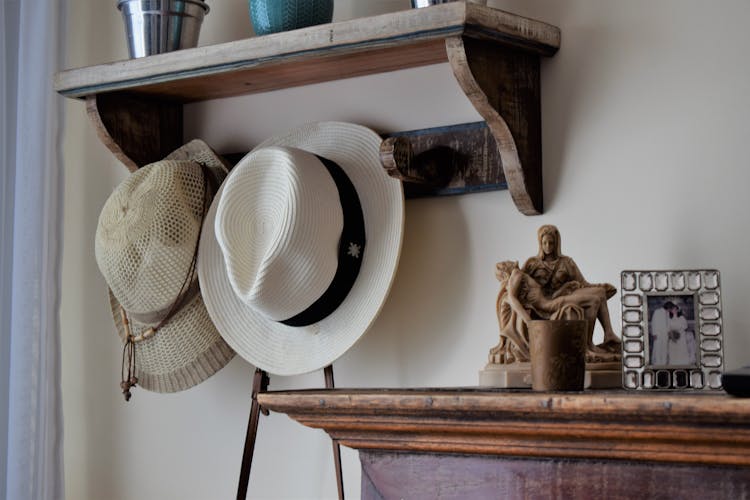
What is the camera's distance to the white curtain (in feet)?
5.95

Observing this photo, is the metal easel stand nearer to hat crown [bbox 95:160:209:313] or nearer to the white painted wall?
the white painted wall

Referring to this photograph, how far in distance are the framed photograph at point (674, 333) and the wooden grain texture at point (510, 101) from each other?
287 mm

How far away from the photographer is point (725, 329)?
1380 millimetres

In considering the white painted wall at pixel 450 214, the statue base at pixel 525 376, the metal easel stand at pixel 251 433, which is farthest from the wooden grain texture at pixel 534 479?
the metal easel stand at pixel 251 433

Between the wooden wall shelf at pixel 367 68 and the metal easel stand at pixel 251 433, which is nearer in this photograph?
the wooden wall shelf at pixel 367 68

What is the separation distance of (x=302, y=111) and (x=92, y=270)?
0.51m

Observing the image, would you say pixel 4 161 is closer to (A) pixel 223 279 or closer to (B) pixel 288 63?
(A) pixel 223 279

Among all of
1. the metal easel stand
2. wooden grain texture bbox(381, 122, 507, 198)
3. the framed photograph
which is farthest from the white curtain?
the framed photograph

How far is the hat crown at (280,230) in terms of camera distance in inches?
60.2

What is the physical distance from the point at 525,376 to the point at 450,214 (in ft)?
1.27

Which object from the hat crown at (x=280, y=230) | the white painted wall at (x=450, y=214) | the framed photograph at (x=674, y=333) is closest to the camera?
the framed photograph at (x=674, y=333)

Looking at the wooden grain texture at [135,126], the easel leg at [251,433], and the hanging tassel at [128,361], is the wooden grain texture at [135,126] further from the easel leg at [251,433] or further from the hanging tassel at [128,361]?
the easel leg at [251,433]

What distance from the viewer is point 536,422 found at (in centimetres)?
105

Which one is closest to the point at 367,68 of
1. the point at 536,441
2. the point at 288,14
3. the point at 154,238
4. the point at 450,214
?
the point at 288,14
